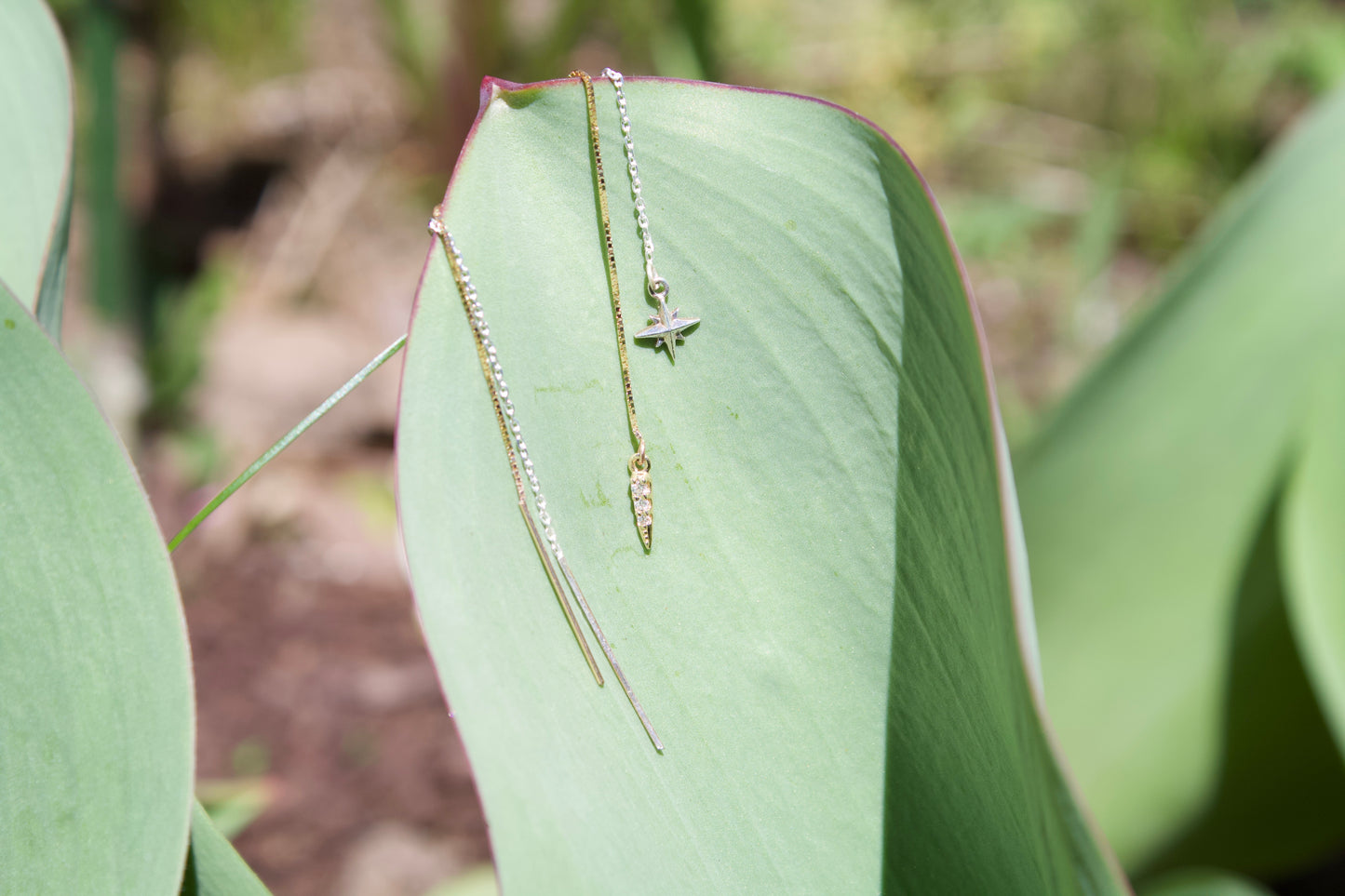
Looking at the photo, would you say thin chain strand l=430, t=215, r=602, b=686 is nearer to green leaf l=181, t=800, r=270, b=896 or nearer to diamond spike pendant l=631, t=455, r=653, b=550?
diamond spike pendant l=631, t=455, r=653, b=550

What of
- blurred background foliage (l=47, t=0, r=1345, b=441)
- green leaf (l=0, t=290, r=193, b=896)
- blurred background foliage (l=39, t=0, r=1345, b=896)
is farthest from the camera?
blurred background foliage (l=47, t=0, r=1345, b=441)

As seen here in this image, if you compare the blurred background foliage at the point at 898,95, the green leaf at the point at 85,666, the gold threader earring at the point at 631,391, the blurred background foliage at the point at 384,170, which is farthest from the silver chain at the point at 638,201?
the blurred background foliage at the point at 898,95

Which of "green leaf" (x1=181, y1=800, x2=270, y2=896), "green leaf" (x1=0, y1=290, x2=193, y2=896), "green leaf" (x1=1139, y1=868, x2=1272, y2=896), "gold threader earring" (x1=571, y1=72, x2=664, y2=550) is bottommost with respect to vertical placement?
"green leaf" (x1=1139, y1=868, x2=1272, y2=896)

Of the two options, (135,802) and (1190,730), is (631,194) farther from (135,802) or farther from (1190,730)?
(1190,730)

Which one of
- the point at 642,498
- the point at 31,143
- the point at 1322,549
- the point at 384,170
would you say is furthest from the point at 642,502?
the point at 384,170

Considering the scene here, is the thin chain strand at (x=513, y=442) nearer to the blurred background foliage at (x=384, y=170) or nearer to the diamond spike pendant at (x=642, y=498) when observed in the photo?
the diamond spike pendant at (x=642, y=498)

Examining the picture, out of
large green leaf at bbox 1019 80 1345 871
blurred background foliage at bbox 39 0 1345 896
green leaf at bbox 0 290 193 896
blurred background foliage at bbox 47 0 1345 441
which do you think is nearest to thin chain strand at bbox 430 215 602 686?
green leaf at bbox 0 290 193 896

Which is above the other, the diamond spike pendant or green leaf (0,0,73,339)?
green leaf (0,0,73,339)
